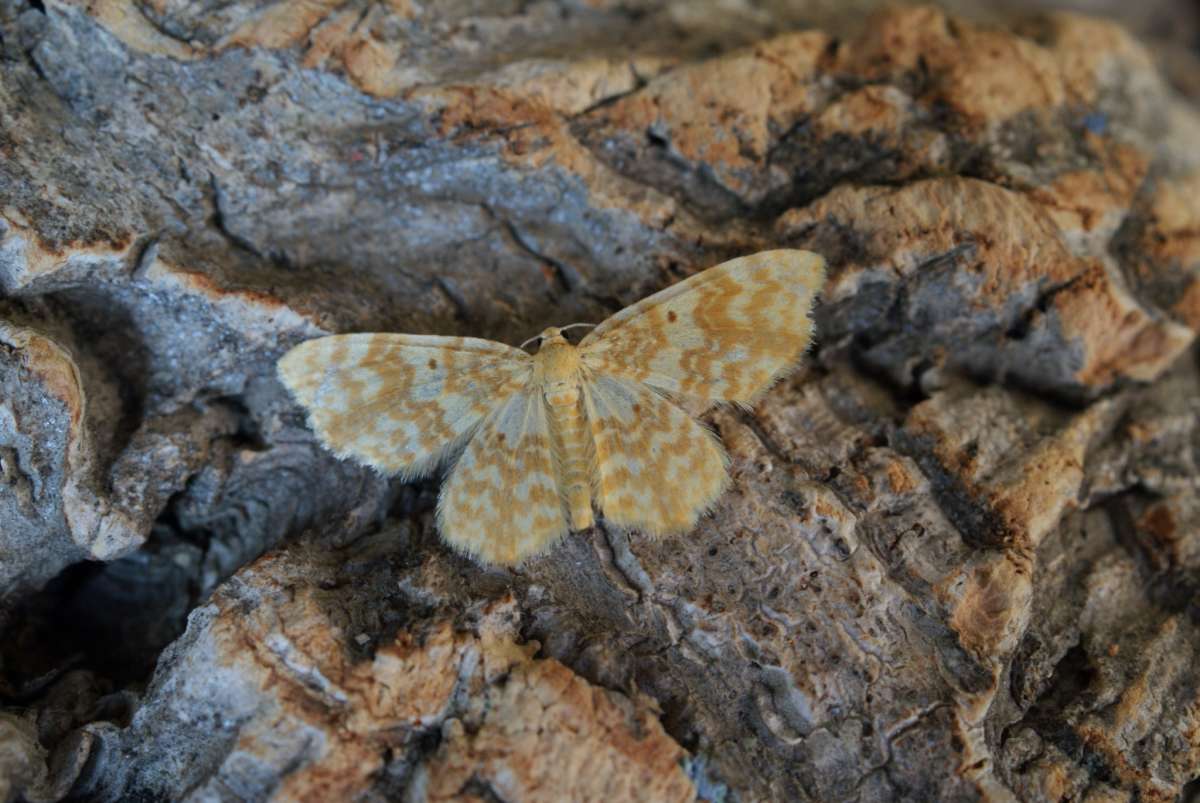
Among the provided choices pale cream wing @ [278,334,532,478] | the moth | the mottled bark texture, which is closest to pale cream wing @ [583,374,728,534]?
the moth

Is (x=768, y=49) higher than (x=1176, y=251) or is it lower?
higher

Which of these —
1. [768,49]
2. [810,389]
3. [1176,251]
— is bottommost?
[810,389]

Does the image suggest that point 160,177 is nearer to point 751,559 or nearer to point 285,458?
point 285,458

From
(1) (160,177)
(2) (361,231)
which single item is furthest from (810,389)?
(1) (160,177)

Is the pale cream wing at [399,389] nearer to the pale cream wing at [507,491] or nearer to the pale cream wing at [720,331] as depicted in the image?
the pale cream wing at [507,491]

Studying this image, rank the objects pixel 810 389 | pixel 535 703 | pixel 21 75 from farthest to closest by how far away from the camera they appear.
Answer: pixel 810 389 < pixel 21 75 < pixel 535 703

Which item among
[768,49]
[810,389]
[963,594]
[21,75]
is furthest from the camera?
[768,49]

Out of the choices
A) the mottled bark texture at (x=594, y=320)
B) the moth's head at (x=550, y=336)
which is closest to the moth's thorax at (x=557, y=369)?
the moth's head at (x=550, y=336)

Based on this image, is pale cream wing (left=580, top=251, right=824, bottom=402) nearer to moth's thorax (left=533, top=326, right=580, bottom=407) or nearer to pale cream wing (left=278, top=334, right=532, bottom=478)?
moth's thorax (left=533, top=326, right=580, bottom=407)
